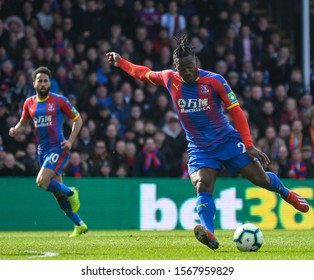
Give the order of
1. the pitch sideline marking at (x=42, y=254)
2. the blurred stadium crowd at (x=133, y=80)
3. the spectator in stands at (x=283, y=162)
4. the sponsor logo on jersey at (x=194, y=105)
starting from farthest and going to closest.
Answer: the spectator in stands at (x=283, y=162)
the blurred stadium crowd at (x=133, y=80)
the sponsor logo on jersey at (x=194, y=105)
the pitch sideline marking at (x=42, y=254)

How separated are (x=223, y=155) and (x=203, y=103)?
0.65m

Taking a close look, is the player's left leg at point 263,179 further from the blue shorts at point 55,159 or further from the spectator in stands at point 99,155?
the spectator in stands at point 99,155

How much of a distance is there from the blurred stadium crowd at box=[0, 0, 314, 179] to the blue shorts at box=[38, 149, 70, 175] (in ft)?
11.7

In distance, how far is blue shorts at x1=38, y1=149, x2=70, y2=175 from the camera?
47.8 ft

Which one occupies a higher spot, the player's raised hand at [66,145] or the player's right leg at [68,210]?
the player's raised hand at [66,145]

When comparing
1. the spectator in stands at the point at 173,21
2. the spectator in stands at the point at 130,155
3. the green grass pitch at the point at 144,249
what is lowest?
the green grass pitch at the point at 144,249

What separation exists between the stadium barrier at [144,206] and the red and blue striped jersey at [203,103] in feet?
23.4

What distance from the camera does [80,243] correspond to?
12.5 m

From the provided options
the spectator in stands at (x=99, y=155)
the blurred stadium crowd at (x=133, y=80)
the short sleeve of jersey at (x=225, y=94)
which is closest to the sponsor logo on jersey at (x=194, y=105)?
the short sleeve of jersey at (x=225, y=94)

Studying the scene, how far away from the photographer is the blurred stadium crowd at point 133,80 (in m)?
19.1

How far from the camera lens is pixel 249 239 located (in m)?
10.8

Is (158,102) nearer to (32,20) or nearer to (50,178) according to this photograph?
(32,20)
